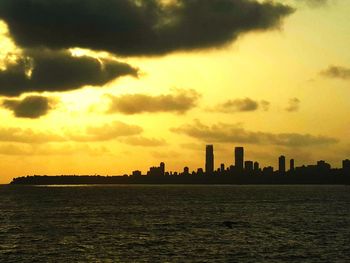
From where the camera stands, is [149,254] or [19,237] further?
[19,237]

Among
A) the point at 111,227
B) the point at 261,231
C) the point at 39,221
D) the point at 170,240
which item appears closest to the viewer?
the point at 170,240

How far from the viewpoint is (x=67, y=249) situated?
9131 centimetres

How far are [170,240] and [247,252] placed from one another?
1727 centimetres

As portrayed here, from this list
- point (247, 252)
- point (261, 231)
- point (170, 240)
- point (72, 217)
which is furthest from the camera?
point (72, 217)

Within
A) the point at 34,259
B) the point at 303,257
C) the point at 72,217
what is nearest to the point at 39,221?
the point at 72,217

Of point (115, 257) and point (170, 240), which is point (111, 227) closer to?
point (170, 240)

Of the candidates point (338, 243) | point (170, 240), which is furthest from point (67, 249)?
point (338, 243)

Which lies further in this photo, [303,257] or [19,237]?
[19,237]

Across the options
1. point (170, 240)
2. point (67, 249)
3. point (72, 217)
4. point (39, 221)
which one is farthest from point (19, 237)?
point (72, 217)

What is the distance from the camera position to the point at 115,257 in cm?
8288

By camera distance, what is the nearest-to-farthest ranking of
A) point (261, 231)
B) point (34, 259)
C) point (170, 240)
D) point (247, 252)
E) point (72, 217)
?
1. point (34, 259)
2. point (247, 252)
3. point (170, 240)
4. point (261, 231)
5. point (72, 217)

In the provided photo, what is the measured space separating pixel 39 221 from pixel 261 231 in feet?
177

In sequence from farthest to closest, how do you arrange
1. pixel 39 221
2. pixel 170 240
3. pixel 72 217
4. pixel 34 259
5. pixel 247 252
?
pixel 72 217, pixel 39 221, pixel 170 240, pixel 247 252, pixel 34 259

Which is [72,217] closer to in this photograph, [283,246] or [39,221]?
[39,221]
